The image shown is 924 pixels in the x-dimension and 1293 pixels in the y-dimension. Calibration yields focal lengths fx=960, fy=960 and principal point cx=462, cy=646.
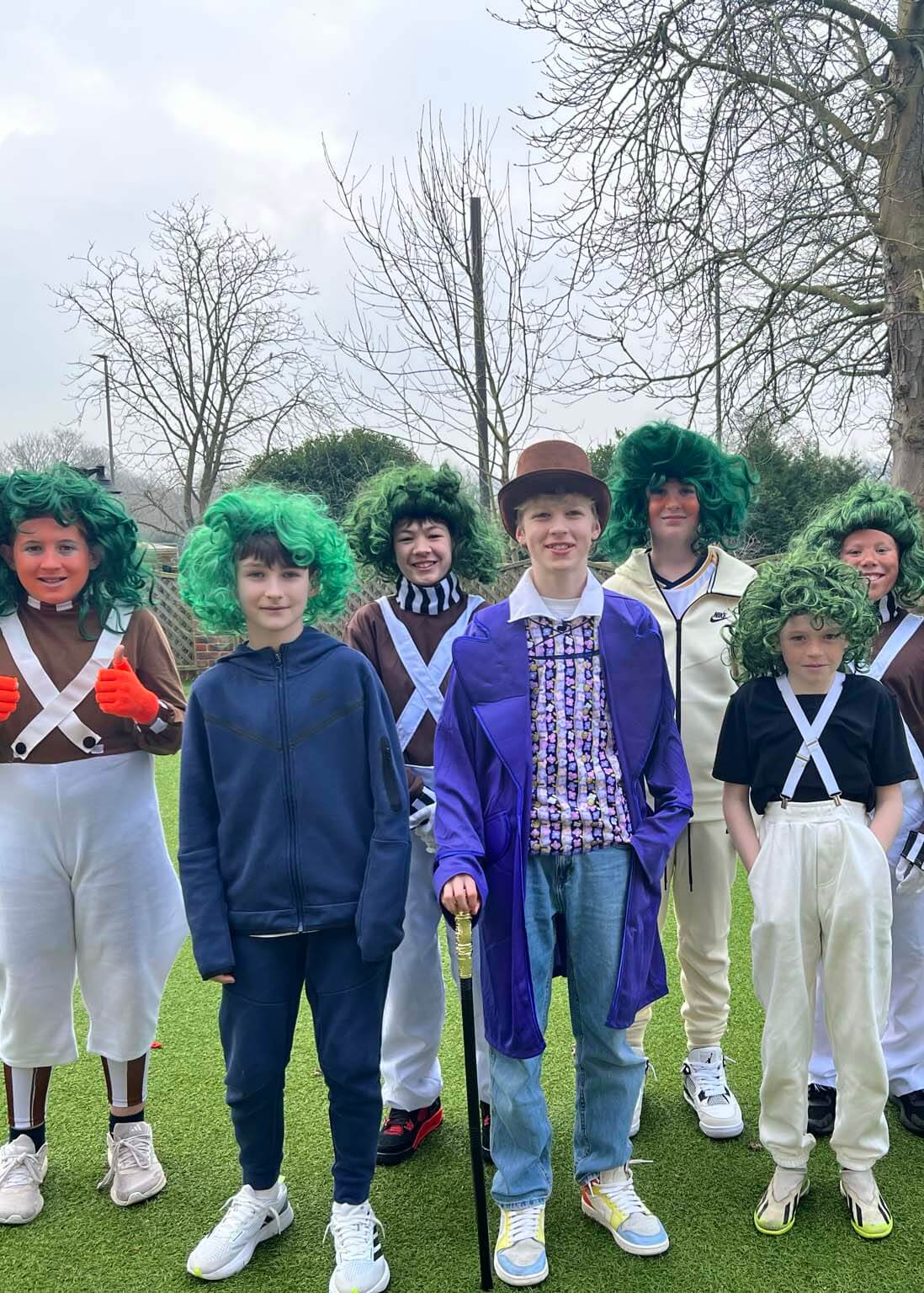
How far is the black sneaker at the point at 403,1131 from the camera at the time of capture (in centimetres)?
292

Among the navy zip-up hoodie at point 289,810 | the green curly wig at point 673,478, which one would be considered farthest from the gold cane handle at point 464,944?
the green curly wig at point 673,478

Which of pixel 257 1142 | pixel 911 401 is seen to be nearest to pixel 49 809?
pixel 257 1142

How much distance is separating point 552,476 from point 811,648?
830 millimetres

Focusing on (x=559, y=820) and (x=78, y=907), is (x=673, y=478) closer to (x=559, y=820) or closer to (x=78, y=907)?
(x=559, y=820)

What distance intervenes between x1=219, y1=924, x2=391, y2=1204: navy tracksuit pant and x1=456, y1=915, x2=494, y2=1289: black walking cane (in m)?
0.28

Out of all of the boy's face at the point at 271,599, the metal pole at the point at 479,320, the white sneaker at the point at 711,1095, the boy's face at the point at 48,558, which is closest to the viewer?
the boy's face at the point at 271,599

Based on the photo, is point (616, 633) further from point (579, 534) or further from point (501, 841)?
point (501, 841)

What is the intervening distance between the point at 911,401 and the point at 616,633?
5.59 metres

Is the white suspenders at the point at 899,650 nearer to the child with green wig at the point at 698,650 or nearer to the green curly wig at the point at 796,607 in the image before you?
the green curly wig at the point at 796,607

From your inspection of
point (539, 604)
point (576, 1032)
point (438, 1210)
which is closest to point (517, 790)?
point (539, 604)

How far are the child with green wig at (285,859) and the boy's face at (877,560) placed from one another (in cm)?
160

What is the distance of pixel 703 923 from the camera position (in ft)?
10.1

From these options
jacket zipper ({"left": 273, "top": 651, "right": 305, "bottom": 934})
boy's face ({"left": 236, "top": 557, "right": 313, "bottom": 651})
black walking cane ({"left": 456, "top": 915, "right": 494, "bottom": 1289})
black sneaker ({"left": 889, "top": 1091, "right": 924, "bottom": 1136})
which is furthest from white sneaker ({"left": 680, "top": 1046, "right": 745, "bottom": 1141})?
boy's face ({"left": 236, "top": 557, "right": 313, "bottom": 651})

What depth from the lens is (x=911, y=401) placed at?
274 inches
